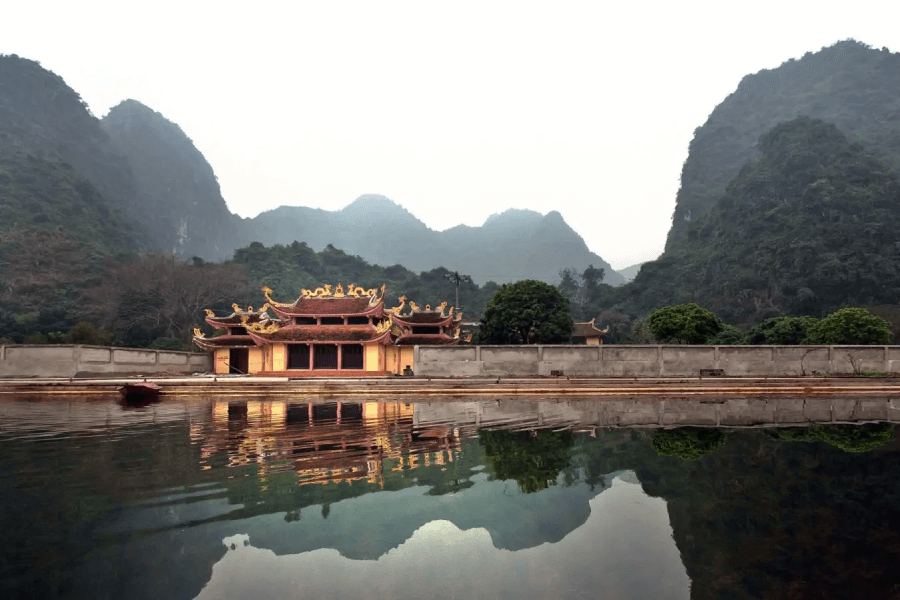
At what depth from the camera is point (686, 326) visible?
43.4 m

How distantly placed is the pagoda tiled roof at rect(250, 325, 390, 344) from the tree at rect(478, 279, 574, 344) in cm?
1492

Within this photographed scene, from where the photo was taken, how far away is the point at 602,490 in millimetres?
7414

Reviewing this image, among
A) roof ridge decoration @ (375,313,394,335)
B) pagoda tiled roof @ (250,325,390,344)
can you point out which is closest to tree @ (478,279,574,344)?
roof ridge decoration @ (375,313,394,335)

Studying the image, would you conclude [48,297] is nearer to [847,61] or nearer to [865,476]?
[865,476]

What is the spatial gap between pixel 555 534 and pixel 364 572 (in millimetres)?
2174

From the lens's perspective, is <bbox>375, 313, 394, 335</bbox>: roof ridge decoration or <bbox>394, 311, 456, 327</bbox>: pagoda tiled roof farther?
<bbox>394, 311, 456, 327</bbox>: pagoda tiled roof

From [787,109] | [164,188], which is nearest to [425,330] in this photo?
[787,109]

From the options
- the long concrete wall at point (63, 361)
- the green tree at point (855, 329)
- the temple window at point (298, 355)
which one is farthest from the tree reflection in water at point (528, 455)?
the green tree at point (855, 329)

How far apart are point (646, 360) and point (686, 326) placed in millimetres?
16471

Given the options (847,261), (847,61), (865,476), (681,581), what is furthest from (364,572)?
(847,61)

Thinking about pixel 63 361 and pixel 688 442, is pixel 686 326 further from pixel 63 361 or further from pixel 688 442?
pixel 63 361

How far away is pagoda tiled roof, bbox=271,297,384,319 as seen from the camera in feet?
128

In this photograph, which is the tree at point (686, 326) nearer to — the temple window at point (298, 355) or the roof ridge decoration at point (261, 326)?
the temple window at point (298, 355)

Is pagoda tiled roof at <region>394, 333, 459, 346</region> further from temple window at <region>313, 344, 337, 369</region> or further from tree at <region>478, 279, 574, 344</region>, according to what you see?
tree at <region>478, 279, 574, 344</region>
